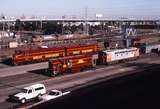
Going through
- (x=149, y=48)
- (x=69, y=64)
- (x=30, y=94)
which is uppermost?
(x=69, y=64)

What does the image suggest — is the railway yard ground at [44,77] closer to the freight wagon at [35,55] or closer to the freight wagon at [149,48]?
the freight wagon at [35,55]

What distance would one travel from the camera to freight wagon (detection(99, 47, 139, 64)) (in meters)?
55.7

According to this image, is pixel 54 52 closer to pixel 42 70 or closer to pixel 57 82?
pixel 42 70

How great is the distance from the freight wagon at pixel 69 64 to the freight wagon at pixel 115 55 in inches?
188

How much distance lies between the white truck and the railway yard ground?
2.46ft

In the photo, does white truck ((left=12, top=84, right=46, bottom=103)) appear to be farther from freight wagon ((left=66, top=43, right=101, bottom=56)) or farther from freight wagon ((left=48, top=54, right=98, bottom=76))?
freight wagon ((left=66, top=43, right=101, bottom=56))

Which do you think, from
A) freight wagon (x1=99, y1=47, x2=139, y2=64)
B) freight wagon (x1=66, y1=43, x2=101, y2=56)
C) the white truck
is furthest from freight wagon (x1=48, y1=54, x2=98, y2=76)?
the white truck

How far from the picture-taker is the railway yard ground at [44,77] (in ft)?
123

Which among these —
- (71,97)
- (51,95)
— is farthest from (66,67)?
(71,97)

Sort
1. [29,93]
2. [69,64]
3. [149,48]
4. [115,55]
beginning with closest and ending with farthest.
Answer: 1. [29,93]
2. [69,64]
3. [115,55]
4. [149,48]

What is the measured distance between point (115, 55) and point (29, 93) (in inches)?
1075

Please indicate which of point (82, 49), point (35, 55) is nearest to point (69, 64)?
point (35, 55)

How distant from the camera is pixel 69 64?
4728cm

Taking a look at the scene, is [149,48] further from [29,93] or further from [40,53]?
[29,93]
